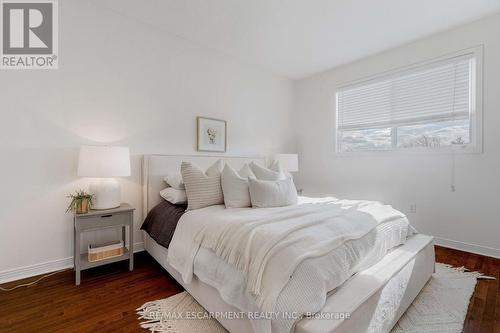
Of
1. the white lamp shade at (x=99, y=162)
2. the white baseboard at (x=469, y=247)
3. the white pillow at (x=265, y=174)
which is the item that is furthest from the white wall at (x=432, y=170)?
the white lamp shade at (x=99, y=162)

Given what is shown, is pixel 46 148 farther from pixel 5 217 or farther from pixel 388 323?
pixel 388 323

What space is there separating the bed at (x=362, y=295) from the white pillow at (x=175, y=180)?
60 centimetres

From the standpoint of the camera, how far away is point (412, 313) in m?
1.68

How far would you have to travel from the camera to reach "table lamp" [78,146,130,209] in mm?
2125

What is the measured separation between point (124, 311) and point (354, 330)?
1.52 metres

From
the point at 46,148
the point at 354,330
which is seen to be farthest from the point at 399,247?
the point at 46,148

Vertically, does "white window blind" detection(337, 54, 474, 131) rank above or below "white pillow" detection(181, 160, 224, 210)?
above

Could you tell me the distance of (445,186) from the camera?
2.95 m

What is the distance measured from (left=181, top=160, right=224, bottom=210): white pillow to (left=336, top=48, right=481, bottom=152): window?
259cm

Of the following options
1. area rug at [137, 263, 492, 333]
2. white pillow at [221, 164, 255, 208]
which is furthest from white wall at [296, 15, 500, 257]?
white pillow at [221, 164, 255, 208]

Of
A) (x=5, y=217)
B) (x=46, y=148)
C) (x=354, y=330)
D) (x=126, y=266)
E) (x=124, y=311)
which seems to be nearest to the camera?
(x=354, y=330)

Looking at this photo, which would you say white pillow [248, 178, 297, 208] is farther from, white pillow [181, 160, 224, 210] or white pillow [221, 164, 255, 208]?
white pillow [181, 160, 224, 210]

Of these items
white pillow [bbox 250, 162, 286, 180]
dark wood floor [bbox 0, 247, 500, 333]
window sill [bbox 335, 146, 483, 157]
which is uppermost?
window sill [bbox 335, 146, 483, 157]

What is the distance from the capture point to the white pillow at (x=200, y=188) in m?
2.21
